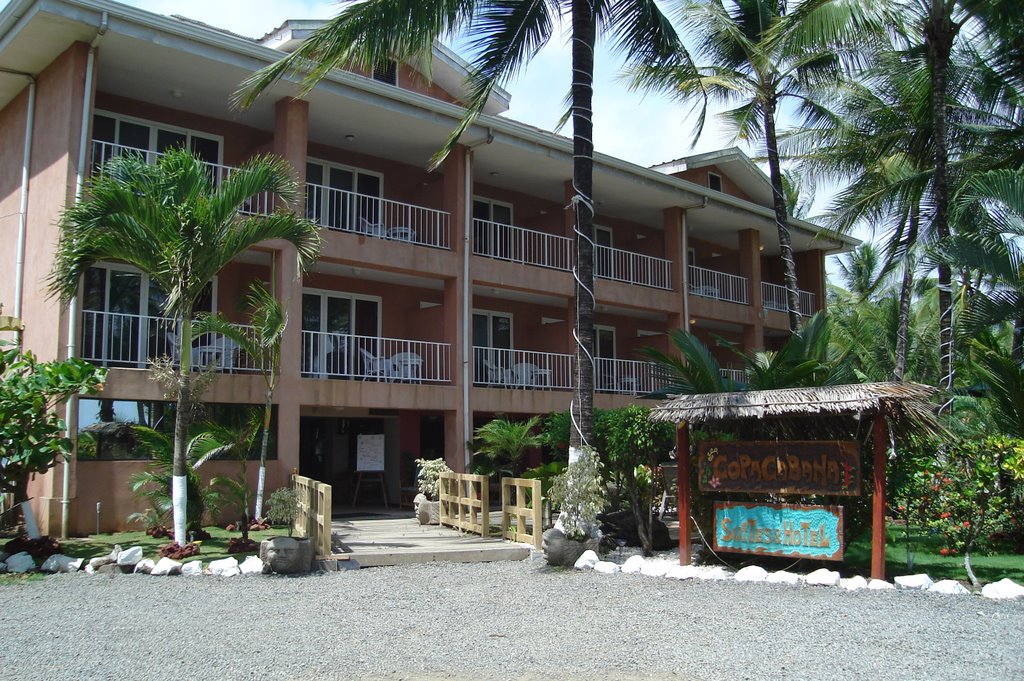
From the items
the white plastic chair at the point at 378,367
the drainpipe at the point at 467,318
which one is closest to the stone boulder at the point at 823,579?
the drainpipe at the point at 467,318

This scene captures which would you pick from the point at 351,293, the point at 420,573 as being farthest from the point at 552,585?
the point at 351,293

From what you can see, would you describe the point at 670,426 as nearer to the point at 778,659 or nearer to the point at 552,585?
the point at 552,585

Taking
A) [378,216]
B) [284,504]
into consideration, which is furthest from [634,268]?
[284,504]

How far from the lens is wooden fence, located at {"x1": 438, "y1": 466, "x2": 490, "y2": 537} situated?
44.1ft

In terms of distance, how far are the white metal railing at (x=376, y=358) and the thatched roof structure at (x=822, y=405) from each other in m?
7.40

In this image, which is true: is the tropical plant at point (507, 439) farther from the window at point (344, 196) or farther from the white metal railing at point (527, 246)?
the window at point (344, 196)

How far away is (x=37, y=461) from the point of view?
10.9 metres

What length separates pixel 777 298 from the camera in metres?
27.3

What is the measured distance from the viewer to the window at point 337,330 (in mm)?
16564

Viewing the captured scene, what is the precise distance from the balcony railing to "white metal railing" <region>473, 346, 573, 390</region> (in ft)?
28.3

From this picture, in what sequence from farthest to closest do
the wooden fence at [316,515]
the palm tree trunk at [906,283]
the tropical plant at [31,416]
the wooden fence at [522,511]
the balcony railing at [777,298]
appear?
the balcony railing at [777,298] → the palm tree trunk at [906,283] → the wooden fence at [522,511] → the wooden fence at [316,515] → the tropical plant at [31,416]

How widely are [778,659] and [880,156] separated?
14535 millimetres

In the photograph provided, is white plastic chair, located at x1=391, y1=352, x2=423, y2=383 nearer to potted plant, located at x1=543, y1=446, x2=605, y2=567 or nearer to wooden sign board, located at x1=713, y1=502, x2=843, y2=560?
potted plant, located at x1=543, y1=446, x2=605, y2=567

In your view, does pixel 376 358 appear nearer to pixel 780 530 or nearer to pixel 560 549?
pixel 560 549
